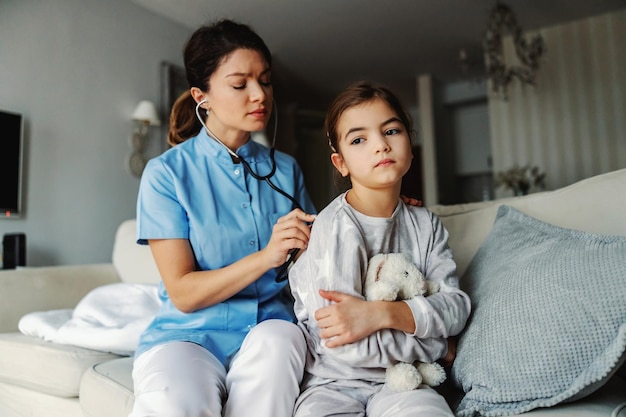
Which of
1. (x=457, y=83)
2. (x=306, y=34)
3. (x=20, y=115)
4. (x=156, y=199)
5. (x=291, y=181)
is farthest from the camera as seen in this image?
(x=457, y=83)

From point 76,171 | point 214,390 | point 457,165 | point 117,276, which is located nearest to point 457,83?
point 457,165

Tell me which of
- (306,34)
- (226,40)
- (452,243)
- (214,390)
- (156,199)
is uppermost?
(306,34)

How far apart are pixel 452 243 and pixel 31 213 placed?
2.74 m

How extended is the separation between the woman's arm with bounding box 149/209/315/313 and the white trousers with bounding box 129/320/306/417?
13 cm

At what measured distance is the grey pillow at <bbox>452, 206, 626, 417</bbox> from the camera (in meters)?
0.78

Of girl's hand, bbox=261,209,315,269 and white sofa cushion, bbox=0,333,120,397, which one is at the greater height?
girl's hand, bbox=261,209,315,269

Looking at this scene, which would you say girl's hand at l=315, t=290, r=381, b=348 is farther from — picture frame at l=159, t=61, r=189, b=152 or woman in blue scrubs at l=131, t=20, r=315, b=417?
picture frame at l=159, t=61, r=189, b=152

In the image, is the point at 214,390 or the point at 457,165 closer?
the point at 214,390

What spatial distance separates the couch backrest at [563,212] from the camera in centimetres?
106

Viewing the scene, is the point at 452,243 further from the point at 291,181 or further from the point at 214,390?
the point at 214,390

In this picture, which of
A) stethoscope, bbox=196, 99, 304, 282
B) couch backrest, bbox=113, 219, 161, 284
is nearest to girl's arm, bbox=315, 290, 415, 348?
stethoscope, bbox=196, 99, 304, 282

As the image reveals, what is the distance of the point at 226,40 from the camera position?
1.17m

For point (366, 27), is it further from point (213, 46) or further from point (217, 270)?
point (217, 270)

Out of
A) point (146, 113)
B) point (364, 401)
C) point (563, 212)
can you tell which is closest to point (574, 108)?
point (146, 113)
